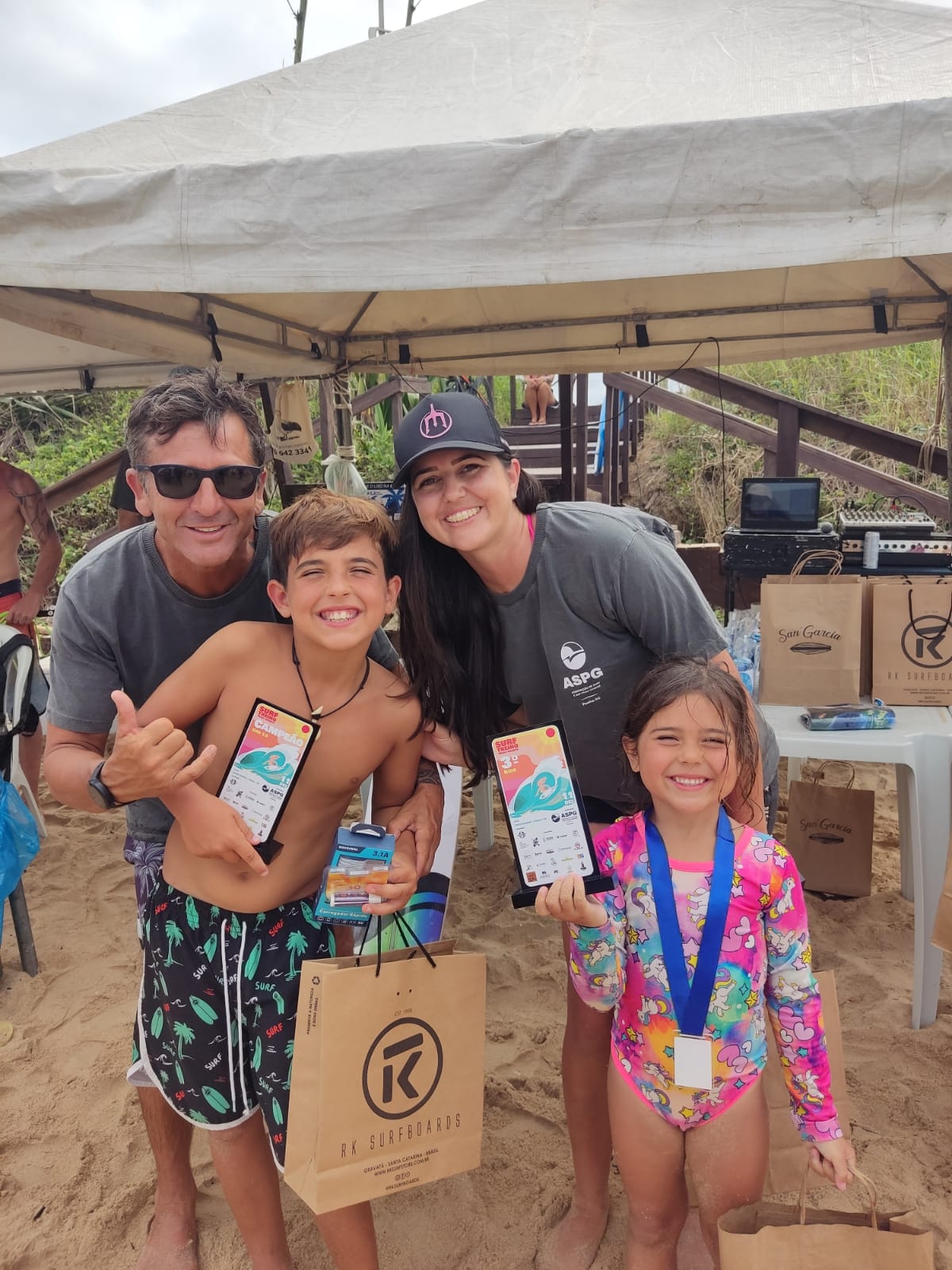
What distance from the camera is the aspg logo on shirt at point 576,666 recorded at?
1.82 m

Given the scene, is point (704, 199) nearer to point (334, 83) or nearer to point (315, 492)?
point (315, 492)

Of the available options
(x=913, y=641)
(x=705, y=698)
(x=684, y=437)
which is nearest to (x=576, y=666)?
(x=705, y=698)

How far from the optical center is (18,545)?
4.88 m

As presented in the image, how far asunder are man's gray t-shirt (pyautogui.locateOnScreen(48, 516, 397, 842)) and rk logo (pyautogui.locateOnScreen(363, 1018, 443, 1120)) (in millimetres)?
765

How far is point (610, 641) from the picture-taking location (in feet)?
5.99

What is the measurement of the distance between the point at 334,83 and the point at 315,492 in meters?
1.88

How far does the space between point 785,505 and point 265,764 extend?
2887 mm

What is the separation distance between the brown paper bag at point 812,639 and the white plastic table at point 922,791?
24 cm

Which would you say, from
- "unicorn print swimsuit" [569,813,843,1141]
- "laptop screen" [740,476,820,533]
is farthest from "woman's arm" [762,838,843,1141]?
"laptop screen" [740,476,820,533]

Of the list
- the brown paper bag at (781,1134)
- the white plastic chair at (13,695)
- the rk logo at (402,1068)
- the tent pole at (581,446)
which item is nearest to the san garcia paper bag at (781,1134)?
the brown paper bag at (781,1134)

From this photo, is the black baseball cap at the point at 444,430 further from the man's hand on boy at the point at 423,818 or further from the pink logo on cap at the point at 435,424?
the man's hand on boy at the point at 423,818

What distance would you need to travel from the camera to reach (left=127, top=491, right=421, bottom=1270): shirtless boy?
169 centimetres

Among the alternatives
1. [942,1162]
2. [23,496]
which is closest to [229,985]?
[942,1162]

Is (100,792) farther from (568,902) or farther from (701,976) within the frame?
(701,976)
